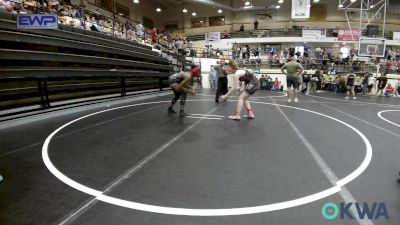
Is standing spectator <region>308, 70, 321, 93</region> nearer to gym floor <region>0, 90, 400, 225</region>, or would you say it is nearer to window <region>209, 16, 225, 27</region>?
gym floor <region>0, 90, 400, 225</region>

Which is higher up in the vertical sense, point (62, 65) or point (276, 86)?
point (62, 65)

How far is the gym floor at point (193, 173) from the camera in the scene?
99.0 inches

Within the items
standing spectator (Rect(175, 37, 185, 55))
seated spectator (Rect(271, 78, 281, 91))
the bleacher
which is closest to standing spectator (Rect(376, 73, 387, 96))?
seated spectator (Rect(271, 78, 281, 91))

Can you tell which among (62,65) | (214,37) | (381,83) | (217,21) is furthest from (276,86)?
(62,65)

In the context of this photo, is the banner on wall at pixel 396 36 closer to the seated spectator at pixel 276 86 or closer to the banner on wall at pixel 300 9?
the banner on wall at pixel 300 9

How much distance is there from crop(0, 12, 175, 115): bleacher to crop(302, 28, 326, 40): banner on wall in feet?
65.9

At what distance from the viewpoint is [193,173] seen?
11.4ft

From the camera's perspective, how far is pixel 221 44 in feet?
102

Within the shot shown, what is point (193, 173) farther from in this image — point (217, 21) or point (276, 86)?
point (217, 21)

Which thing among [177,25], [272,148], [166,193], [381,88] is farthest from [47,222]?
[177,25]

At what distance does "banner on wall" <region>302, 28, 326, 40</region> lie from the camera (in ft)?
92.3

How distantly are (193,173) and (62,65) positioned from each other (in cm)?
830

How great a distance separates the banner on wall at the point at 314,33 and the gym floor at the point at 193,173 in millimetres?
24349

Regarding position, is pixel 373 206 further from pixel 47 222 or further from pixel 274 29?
pixel 274 29
